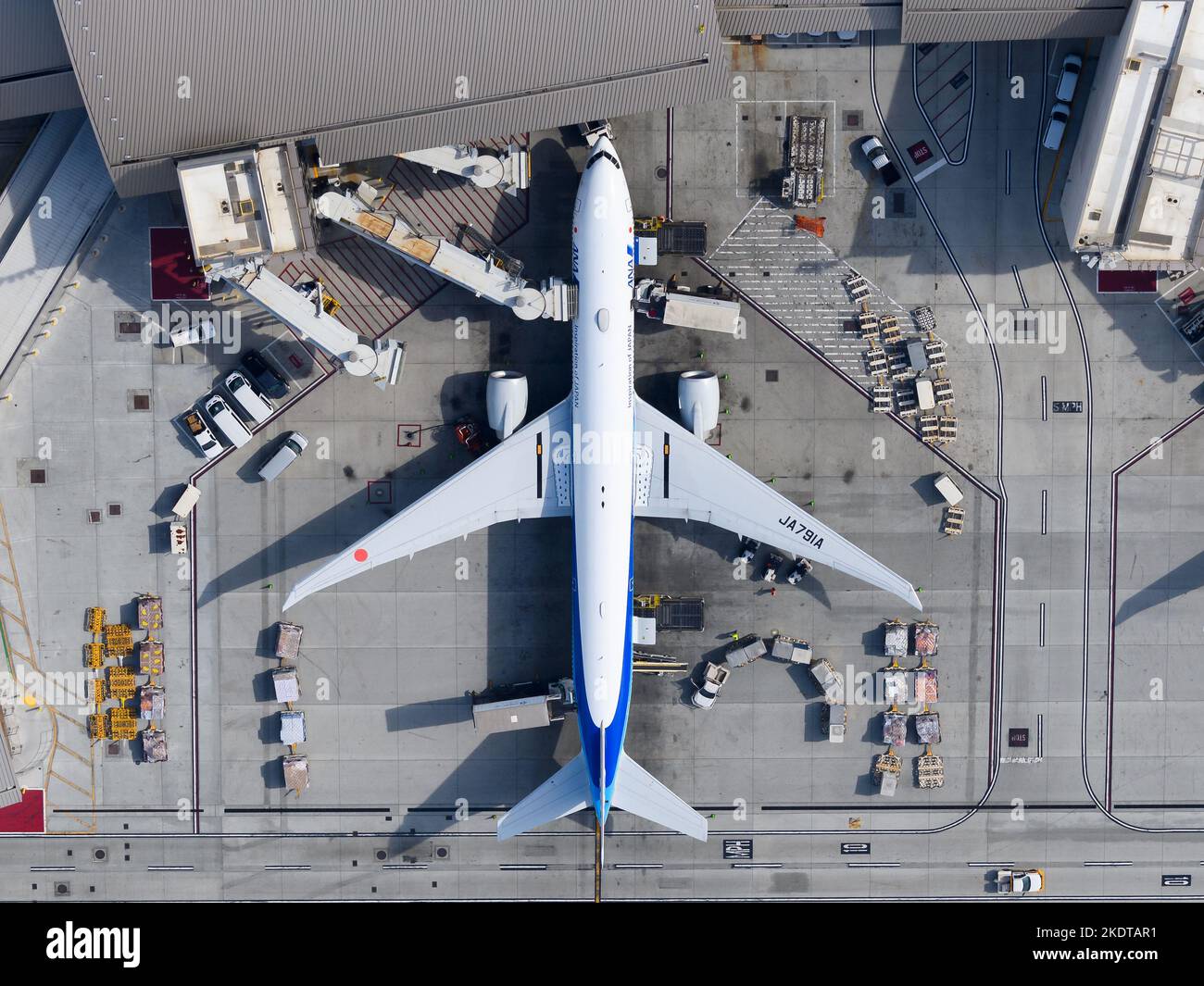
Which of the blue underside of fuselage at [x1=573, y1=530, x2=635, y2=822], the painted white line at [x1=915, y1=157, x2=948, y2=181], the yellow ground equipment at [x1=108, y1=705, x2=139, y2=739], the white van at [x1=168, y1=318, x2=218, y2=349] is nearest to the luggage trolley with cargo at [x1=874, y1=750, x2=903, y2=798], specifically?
the blue underside of fuselage at [x1=573, y1=530, x2=635, y2=822]

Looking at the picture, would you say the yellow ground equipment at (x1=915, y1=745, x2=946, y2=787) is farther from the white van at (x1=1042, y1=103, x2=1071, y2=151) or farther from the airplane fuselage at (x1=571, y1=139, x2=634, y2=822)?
the white van at (x1=1042, y1=103, x2=1071, y2=151)

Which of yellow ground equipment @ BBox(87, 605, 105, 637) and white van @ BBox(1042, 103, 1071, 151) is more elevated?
white van @ BBox(1042, 103, 1071, 151)

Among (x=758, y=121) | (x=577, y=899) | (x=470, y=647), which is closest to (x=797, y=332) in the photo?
(x=758, y=121)

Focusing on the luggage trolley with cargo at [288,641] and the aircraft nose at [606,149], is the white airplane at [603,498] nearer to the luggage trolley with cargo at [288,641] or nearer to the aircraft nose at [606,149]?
the aircraft nose at [606,149]

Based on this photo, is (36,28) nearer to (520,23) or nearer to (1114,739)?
(520,23)

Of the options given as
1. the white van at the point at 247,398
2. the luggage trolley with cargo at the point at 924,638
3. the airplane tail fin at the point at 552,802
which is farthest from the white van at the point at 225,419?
the luggage trolley with cargo at the point at 924,638
